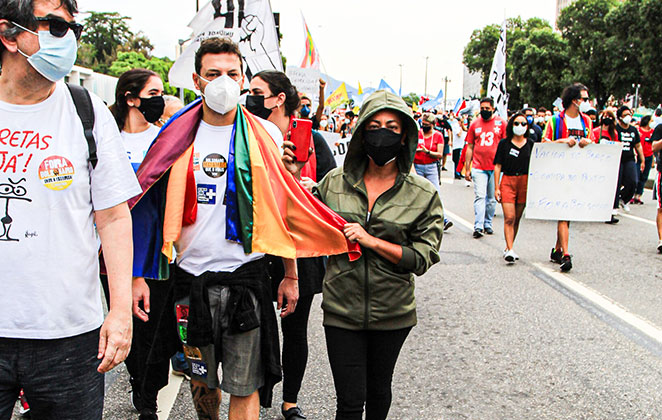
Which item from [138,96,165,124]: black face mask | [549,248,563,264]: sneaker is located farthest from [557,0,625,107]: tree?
[138,96,165,124]: black face mask

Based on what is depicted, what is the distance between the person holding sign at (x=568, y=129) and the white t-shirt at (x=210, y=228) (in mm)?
5577

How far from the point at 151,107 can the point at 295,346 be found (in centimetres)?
185

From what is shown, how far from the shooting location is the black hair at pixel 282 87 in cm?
384

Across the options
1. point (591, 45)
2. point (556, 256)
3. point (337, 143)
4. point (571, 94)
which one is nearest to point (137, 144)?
point (337, 143)

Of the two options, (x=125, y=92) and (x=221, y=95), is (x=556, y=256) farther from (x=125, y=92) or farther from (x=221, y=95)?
(x=221, y=95)

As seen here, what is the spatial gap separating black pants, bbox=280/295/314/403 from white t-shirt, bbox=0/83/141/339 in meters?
1.71

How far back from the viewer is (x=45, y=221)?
2.01 metres

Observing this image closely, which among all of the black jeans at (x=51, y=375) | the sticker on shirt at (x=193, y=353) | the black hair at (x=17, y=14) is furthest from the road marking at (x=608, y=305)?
the black hair at (x=17, y=14)

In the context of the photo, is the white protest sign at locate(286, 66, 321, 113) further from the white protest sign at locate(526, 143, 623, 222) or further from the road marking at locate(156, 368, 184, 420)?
the road marking at locate(156, 368, 184, 420)

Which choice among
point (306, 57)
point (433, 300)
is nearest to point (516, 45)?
point (306, 57)

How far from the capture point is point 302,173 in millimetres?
3746

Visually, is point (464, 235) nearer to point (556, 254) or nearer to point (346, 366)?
point (556, 254)

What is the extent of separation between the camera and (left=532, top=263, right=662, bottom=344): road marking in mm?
5367

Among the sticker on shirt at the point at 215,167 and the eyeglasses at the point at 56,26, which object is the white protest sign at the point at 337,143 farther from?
the eyeglasses at the point at 56,26
